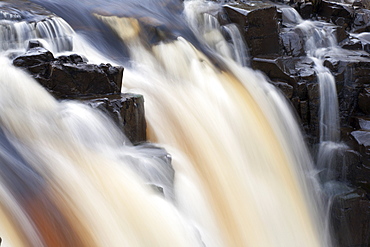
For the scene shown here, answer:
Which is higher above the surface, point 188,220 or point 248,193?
point 188,220

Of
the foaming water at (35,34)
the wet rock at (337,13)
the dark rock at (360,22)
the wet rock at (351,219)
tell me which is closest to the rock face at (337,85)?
the wet rock at (351,219)

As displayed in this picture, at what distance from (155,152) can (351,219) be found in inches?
127

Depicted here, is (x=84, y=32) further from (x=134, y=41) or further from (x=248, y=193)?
(x=248, y=193)

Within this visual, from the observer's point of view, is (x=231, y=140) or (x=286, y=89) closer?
(x=231, y=140)

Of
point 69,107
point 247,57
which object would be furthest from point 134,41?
point 69,107

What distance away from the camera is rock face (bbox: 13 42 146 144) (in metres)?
4.72

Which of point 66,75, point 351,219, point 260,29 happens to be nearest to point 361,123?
point 351,219

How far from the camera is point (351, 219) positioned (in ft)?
20.7

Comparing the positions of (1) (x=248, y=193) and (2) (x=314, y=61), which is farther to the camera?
(2) (x=314, y=61)

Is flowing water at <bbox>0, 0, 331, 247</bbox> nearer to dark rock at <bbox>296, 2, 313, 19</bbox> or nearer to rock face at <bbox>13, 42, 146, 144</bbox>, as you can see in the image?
rock face at <bbox>13, 42, 146, 144</bbox>

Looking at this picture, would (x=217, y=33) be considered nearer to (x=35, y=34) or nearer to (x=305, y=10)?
(x=305, y=10)

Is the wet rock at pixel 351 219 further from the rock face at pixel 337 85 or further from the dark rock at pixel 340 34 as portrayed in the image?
the dark rock at pixel 340 34

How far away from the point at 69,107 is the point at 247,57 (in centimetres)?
371

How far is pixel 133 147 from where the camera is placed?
4.73m
